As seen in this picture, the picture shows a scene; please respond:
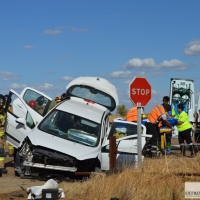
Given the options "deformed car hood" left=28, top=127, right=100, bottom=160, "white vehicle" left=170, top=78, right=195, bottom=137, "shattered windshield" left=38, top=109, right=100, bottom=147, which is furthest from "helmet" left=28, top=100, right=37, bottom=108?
"white vehicle" left=170, top=78, right=195, bottom=137

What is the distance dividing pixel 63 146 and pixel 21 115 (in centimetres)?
263

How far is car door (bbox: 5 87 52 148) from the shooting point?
15.5 meters

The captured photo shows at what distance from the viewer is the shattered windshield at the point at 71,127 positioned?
14266 millimetres

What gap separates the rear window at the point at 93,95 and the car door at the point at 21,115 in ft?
3.24

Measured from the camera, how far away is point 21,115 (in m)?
15.9

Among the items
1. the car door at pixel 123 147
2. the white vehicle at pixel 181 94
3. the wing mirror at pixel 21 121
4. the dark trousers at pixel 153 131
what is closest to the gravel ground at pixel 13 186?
the wing mirror at pixel 21 121

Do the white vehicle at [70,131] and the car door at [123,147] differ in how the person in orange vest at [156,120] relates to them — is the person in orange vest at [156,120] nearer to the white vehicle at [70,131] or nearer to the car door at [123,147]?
the white vehicle at [70,131]

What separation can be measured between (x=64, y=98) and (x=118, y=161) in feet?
11.6

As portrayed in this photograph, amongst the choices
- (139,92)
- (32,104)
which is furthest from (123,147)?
(32,104)

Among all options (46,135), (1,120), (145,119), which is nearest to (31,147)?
(46,135)

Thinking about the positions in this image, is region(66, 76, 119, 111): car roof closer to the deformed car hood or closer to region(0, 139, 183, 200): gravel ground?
the deformed car hood

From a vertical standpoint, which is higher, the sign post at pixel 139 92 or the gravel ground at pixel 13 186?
the sign post at pixel 139 92

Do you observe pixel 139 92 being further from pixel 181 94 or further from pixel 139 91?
pixel 181 94

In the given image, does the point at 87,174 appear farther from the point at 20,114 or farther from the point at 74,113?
the point at 20,114
